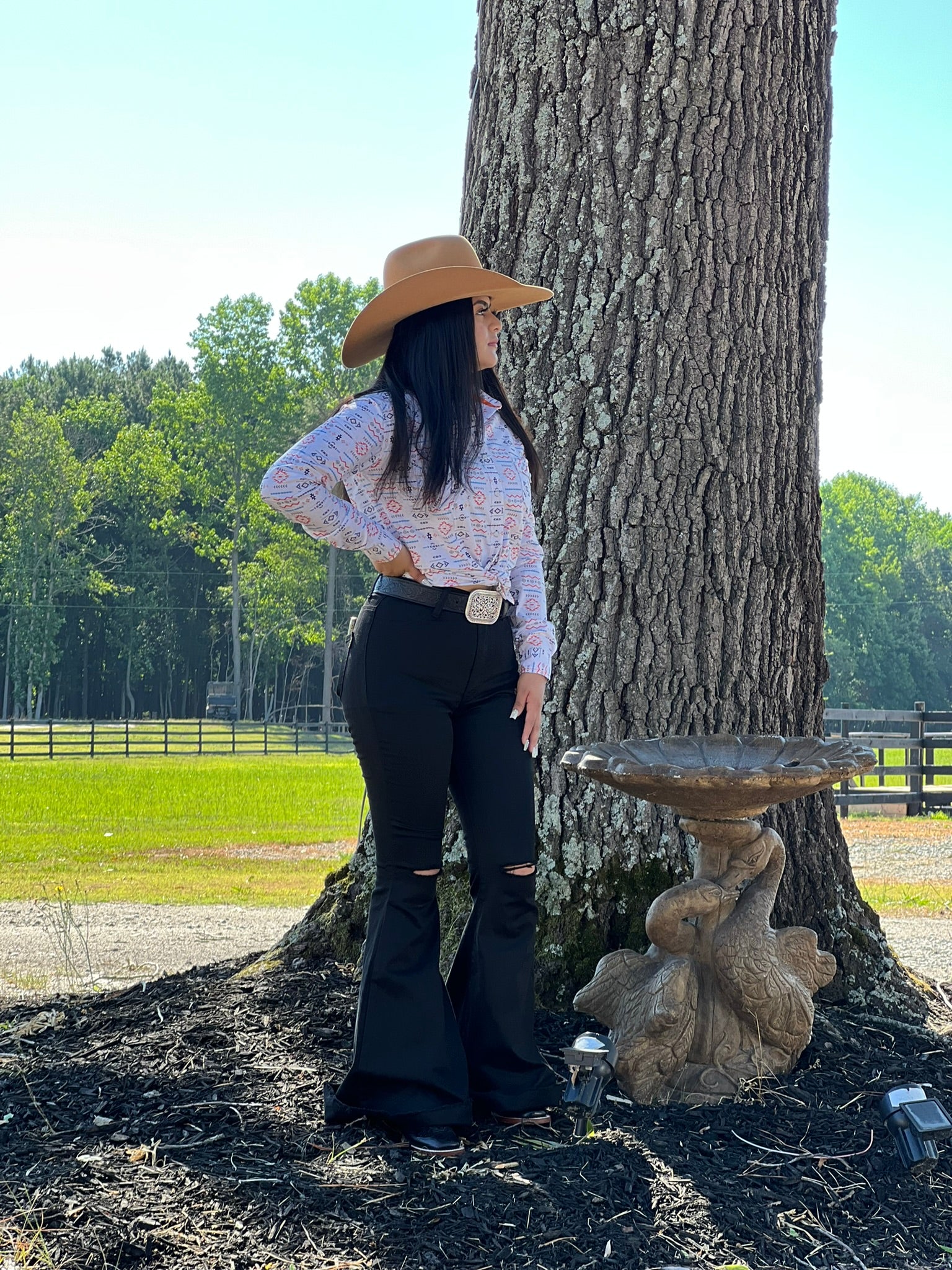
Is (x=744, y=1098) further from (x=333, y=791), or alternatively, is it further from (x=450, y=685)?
(x=333, y=791)

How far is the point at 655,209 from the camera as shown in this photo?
161 inches

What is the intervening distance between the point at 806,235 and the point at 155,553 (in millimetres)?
50447

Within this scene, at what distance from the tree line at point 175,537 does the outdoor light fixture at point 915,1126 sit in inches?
1622

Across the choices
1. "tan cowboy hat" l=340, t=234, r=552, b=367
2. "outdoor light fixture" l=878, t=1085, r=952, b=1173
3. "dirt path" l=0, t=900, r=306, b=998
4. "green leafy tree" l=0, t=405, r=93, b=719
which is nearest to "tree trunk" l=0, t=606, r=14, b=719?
"green leafy tree" l=0, t=405, r=93, b=719

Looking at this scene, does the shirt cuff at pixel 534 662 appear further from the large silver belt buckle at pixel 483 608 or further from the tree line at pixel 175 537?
the tree line at pixel 175 537

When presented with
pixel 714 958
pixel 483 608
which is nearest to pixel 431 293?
pixel 483 608

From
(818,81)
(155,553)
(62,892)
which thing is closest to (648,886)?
(818,81)

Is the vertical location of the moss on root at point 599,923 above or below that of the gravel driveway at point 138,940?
above

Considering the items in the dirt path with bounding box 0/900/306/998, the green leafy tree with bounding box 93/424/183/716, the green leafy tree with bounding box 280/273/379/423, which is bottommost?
the dirt path with bounding box 0/900/306/998

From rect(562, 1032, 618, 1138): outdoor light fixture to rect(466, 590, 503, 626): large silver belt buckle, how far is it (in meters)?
1.07

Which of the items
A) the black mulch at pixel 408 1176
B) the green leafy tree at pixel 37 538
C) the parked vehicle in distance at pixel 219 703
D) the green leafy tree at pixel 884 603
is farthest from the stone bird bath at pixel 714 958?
the green leafy tree at pixel 884 603

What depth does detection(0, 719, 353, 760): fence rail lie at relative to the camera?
89.2 ft

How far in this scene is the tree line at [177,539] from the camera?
46.3 metres

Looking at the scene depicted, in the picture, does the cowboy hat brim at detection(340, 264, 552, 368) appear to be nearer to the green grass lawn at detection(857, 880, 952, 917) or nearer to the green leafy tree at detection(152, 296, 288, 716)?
the green grass lawn at detection(857, 880, 952, 917)
